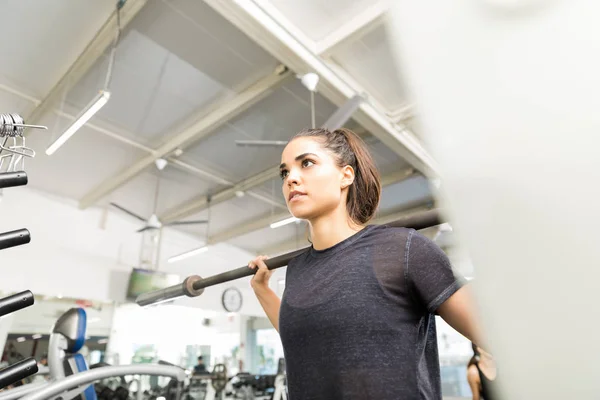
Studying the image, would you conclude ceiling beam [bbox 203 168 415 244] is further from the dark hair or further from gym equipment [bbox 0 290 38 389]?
gym equipment [bbox 0 290 38 389]

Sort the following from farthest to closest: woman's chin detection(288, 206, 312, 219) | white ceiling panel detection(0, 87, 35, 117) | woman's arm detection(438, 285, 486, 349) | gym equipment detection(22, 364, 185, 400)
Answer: white ceiling panel detection(0, 87, 35, 117) < gym equipment detection(22, 364, 185, 400) < woman's chin detection(288, 206, 312, 219) < woman's arm detection(438, 285, 486, 349)

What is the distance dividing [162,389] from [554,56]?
687 centimetres

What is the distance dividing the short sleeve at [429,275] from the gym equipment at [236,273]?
0.41 ft

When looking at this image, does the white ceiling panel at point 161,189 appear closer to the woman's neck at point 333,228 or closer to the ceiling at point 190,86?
the ceiling at point 190,86

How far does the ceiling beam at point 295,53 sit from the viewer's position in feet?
11.1

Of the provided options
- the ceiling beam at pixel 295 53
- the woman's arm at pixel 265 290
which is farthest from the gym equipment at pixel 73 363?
the ceiling beam at pixel 295 53

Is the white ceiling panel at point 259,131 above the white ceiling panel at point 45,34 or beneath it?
beneath

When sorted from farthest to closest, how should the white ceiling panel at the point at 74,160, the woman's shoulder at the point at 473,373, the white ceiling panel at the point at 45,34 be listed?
the white ceiling panel at the point at 74,160 < the white ceiling panel at the point at 45,34 < the woman's shoulder at the point at 473,373


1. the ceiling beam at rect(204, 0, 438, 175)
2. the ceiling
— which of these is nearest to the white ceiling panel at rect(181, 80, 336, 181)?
the ceiling

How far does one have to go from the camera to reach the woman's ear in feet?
3.23

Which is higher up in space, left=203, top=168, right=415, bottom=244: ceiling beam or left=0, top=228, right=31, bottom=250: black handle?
left=203, top=168, right=415, bottom=244: ceiling beam

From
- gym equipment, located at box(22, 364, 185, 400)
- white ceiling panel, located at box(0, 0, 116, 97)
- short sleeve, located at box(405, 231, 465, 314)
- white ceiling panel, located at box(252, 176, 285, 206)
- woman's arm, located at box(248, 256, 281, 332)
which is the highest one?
white ceiling panel, located at box(0, 0, 116, 97)

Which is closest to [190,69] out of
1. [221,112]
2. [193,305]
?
[221,112]

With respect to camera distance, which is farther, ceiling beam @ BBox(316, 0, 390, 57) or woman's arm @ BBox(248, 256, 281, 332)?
ceiling beam @ BBox(316, 0, 390, 57)
